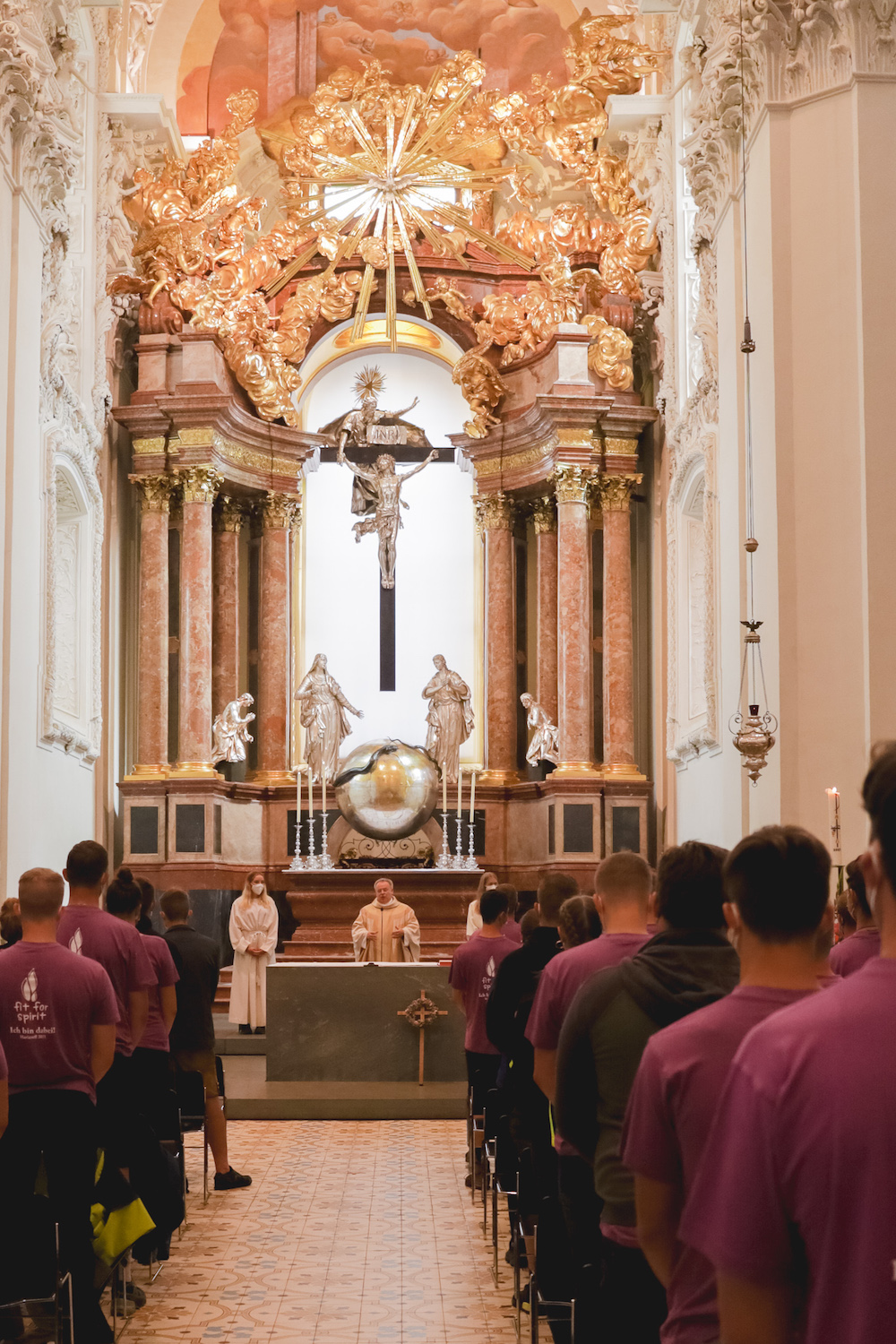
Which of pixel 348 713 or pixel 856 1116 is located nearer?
pixel 856 1116

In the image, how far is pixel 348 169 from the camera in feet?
65.3

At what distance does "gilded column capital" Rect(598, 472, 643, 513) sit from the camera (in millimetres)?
19969

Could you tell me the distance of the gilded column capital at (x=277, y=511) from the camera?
2072 centimetres

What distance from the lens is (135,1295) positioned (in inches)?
281

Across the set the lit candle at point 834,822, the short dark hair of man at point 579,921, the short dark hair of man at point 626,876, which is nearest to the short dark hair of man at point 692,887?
the short dark hair of man at point 626,876

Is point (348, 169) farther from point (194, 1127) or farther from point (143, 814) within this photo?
point (194, 1127)

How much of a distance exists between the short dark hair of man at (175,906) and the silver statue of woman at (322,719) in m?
10.7

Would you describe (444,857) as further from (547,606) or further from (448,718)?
(547,606)

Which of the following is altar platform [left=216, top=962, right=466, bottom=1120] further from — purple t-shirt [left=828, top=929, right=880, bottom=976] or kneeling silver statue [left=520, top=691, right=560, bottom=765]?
purple t-shirt [left=828, top=929, right=880, bottom=976]

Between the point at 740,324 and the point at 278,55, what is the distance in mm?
10450

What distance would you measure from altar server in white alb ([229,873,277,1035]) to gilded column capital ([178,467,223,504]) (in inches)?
206

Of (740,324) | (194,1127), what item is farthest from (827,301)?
(194,1127)

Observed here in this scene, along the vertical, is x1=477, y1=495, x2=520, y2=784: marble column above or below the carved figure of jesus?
below

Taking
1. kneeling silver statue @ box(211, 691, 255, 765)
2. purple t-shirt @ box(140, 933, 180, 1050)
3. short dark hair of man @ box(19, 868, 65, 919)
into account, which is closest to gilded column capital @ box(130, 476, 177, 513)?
kneeling silver statue @ box(211, 691, 255, 765)
